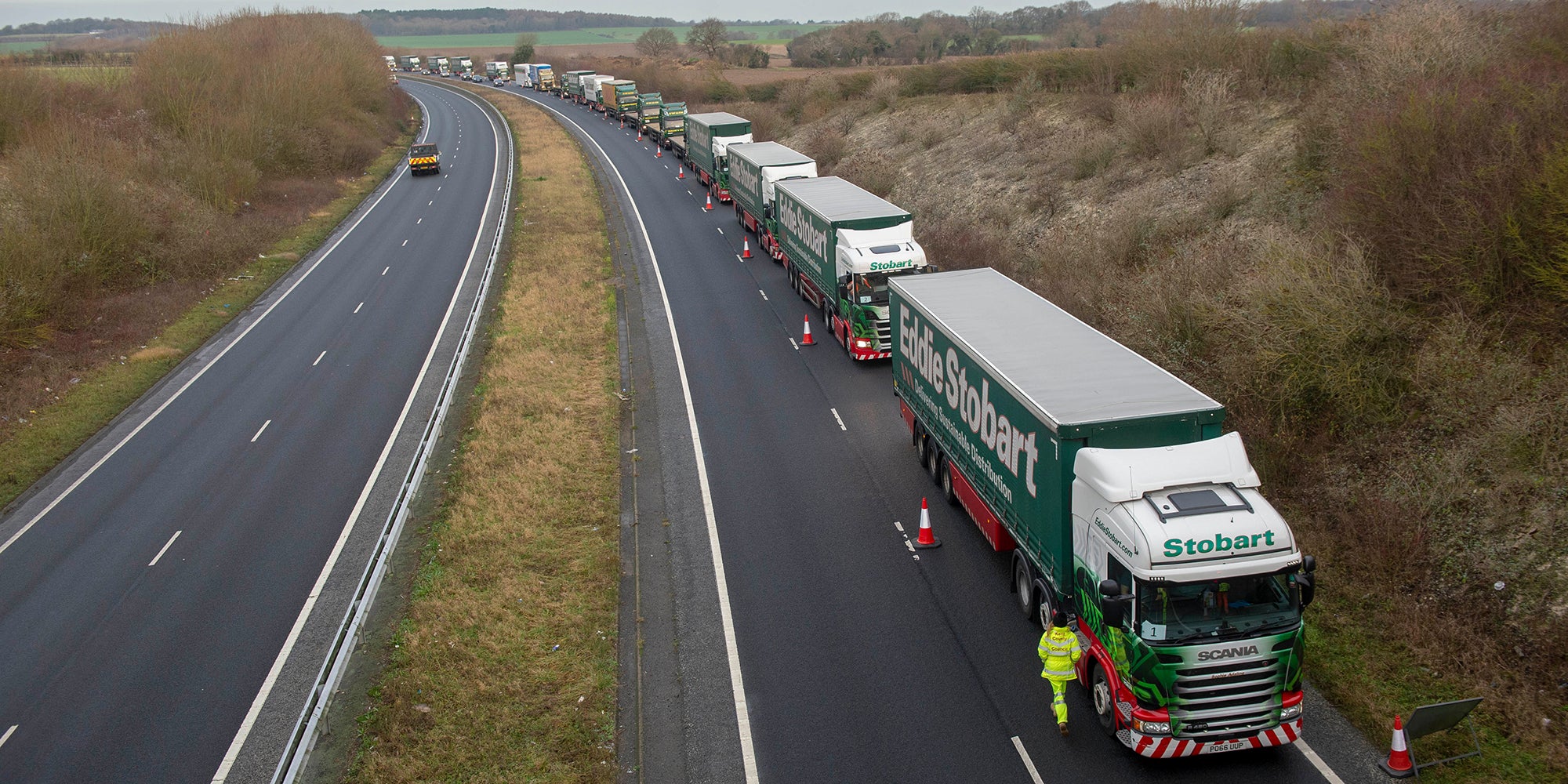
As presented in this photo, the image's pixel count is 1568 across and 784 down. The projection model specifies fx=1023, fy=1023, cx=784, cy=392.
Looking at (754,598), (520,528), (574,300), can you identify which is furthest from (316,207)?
(754,598)

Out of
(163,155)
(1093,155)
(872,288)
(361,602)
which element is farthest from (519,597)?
(163,155)

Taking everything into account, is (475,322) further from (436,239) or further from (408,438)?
(436,239)

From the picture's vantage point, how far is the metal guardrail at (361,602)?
38.9ft

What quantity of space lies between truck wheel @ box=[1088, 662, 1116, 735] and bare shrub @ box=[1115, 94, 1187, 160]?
2517cm

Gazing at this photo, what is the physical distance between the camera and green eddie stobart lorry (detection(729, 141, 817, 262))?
37781 mm

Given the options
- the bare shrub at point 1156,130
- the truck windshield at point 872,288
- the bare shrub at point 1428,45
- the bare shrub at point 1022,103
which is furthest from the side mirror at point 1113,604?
the bare shrub at point 1022,103

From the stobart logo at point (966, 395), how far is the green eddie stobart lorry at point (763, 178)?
55.7ft

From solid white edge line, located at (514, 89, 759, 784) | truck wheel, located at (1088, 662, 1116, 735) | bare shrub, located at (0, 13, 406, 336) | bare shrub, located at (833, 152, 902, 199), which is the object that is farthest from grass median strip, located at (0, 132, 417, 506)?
bare shrub, located at (833, 152, 902, 199)

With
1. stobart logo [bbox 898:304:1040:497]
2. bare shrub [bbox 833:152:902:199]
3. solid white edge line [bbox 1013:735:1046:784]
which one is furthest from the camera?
bare shrub [bbox 833:152:902:199]

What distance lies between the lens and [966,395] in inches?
634

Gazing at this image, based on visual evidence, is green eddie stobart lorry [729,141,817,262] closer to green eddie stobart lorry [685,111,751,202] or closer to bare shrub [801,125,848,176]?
green eddie stobart lorry [685,111,751,202]

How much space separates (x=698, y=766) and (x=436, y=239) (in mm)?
37572

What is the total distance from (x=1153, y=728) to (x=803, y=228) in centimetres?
2197

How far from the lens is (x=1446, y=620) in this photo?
12.9 m
